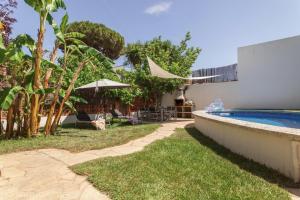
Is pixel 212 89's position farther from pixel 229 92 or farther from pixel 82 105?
pixel 82 105

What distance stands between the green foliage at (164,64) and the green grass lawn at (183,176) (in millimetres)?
8880

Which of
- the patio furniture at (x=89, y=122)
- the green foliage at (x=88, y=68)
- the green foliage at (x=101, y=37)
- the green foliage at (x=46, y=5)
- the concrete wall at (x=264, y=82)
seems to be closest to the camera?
the green foliage at (x=46, y=5)

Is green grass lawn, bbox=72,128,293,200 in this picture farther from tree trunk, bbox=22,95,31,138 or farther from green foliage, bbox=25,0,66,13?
green foliage, bbox=25,0,66,13

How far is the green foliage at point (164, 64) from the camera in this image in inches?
598

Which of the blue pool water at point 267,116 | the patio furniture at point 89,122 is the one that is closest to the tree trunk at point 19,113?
the patio furniture at point 89,122

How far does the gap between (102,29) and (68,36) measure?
19.2 m

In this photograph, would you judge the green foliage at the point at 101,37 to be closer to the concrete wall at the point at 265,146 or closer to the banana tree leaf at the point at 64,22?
the banana tree leaf at the point at 64,22

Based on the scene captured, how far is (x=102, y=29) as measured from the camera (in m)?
28.6

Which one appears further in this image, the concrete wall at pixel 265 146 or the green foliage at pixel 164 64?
the green foliage at pixel 164 64

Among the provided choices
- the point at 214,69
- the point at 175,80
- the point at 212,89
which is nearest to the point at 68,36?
the point at 175,80

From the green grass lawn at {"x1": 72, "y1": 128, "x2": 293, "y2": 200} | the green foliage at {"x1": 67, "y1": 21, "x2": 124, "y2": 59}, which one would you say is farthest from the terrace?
the green foliage at {"x1": 67, "y1": 21, "x2": 124, "y2": 59}

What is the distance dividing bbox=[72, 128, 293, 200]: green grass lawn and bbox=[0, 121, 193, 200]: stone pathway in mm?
263

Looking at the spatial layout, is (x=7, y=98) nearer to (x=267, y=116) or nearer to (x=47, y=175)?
(x=47, y=175)

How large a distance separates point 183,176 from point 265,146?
1865mm
